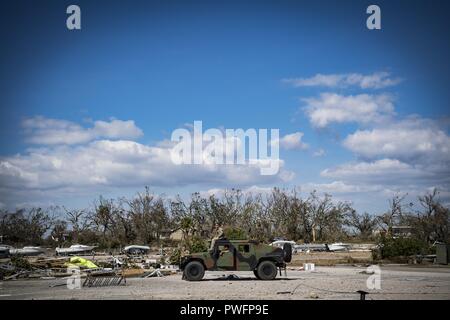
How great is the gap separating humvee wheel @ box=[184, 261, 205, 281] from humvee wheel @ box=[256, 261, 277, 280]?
2258mm

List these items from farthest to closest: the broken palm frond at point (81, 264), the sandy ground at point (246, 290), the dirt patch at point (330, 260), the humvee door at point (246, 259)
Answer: the dirt patch at point (330, 260) < the broken palm frond at point (81, 264) < the humvee door at point (246, 259) < the sandy ground at point (246, 290)

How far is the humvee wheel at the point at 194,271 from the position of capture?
69.8 ft

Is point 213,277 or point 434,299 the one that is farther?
point 213,277

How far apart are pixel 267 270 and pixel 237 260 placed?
1.25 meters

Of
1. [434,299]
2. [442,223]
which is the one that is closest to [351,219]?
[442,223]

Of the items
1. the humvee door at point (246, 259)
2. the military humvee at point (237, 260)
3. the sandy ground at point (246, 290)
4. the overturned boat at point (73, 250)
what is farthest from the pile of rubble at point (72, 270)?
the overturned boat at point (73, 250)

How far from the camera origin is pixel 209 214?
5975 cm

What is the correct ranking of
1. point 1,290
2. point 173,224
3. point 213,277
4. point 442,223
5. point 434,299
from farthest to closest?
point 173,224 < point 442,223 < point 213,277 < point 1,290 < point 434,299

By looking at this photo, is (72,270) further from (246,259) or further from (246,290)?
(246,290)

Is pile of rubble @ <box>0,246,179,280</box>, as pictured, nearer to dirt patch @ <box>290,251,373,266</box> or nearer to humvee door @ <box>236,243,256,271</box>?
humvee door @ <box>236,243,256,271</box>

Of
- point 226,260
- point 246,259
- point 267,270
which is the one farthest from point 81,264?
point 267,270

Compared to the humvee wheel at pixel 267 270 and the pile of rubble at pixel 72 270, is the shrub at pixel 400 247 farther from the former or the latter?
the humvee wheel at pixel 267 270
